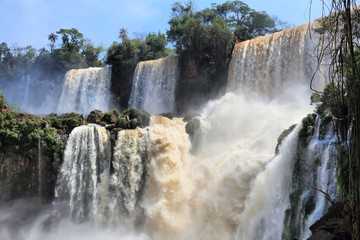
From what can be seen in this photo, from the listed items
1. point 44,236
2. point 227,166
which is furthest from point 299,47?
point 44,236

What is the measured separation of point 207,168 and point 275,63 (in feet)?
21.3

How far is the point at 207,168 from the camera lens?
16.7 metres

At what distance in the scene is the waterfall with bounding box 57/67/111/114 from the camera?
29266 mm

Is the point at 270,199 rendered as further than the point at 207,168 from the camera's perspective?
No

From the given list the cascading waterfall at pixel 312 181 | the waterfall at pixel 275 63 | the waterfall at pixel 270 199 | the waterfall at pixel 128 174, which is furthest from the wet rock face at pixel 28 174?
the cascading waterfall at pixel 312 181

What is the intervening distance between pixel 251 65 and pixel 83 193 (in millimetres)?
9530

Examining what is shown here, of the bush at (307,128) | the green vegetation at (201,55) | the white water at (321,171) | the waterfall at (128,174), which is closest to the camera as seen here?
the white water at (321,171)

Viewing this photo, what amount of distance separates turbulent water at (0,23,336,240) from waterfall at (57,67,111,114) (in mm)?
10136

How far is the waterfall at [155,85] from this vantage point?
25438 mm

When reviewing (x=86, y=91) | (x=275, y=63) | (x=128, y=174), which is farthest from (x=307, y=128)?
(x=86, y=91)

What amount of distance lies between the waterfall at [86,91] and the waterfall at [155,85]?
2958 millimetres

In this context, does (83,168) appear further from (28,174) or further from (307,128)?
(307,128)

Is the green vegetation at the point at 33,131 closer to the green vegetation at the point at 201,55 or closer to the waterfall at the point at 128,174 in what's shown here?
the waterfall at the point at 128,174

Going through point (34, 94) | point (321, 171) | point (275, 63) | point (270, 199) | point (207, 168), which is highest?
point (34, 94)
